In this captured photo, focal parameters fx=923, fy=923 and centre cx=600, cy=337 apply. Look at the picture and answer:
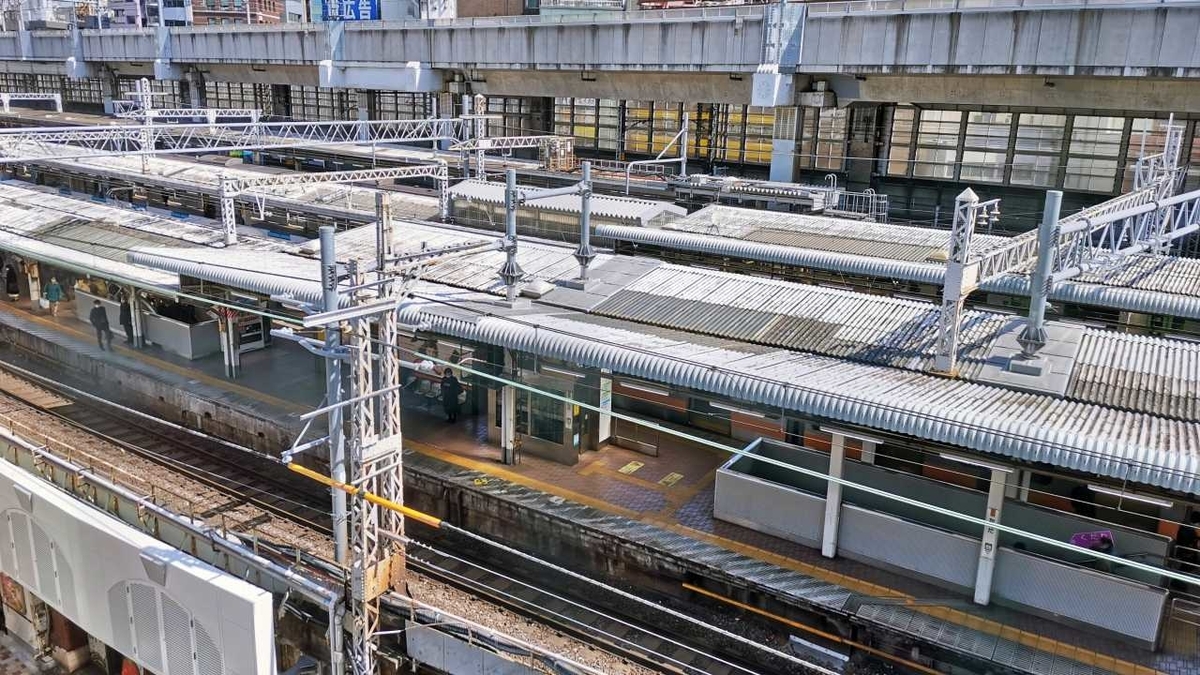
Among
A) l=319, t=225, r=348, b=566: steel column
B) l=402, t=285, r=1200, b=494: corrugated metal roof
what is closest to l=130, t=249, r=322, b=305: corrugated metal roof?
l=402, t=285, r=1200, b=494: corrugated metal roof

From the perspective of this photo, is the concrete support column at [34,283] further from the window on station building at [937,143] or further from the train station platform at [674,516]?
the window on station building at [937,143]

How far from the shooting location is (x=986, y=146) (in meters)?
26.0

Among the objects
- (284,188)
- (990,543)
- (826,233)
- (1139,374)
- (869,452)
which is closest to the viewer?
(990,543)

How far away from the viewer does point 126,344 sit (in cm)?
2166

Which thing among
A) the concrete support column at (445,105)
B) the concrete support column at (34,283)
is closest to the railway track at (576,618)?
the concrete support column at (34,283)

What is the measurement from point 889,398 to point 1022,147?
17.8 m

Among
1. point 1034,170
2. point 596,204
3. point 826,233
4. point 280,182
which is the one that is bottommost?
point 826,233

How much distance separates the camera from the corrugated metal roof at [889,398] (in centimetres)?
959

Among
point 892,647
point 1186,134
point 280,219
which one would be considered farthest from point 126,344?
point 1186,134

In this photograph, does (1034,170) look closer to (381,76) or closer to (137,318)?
(137,318)

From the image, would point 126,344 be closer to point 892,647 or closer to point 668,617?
point 668,617

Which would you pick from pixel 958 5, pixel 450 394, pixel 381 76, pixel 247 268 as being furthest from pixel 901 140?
pixel 381 76

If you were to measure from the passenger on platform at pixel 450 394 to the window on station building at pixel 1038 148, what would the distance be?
57.2 feet

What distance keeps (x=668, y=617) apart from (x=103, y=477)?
923cm
